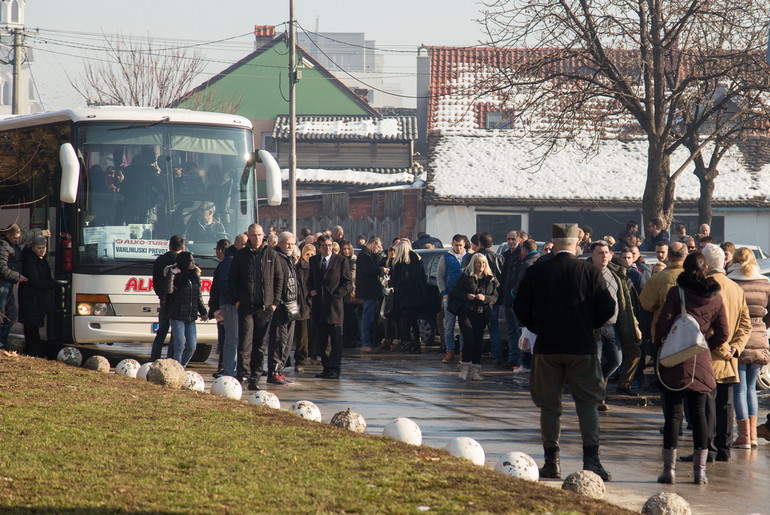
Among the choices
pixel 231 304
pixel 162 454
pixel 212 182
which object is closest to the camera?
pixel 162 454

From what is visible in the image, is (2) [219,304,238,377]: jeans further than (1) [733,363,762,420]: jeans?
Yes

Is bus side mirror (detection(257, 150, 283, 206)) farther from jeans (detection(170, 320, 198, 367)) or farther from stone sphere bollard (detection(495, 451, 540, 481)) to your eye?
stone sphere bollard (detection(495, 451, 540, 481))

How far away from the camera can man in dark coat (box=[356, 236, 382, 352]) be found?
19.0 metres

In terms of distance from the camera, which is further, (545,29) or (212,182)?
(545,29)

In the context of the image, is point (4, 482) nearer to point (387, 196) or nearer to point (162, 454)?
point (162, 454)

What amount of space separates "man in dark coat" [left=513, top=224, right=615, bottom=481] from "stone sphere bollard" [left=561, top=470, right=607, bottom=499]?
1.12 meters

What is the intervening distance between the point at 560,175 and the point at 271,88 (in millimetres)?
19590

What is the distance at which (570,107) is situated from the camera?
2308 centimetres

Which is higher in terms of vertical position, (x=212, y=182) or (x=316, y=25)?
(x=316, y=25)

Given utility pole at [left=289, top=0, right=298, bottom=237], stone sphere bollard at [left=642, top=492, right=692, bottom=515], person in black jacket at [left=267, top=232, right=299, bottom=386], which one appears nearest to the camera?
stone sphere bollard at [left=642, top=492, right=692, bottom=515]

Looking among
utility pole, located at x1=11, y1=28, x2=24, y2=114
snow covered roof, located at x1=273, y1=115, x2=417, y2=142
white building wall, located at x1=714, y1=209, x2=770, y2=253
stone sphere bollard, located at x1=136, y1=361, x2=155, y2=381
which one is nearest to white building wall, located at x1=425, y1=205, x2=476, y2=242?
white building wall, located at x1=714, y1=209, x2=770, y2=253

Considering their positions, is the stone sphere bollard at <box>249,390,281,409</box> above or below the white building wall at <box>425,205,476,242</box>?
below

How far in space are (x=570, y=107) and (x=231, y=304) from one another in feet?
37.5

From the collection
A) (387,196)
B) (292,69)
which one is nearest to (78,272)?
(292,69)
